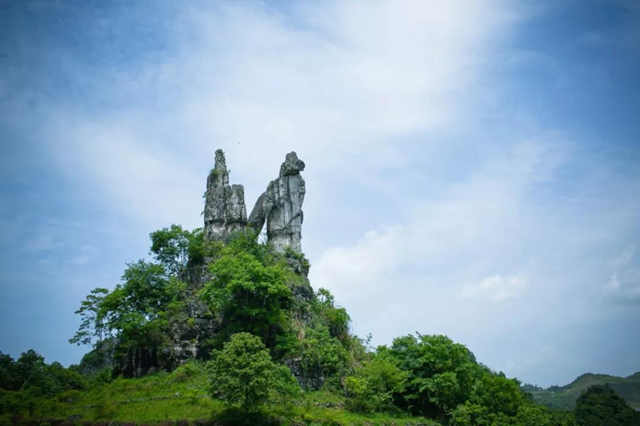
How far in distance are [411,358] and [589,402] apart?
143ft

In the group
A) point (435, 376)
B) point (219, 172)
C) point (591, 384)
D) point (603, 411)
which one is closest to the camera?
point (435, 376)

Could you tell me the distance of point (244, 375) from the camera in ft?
94.6

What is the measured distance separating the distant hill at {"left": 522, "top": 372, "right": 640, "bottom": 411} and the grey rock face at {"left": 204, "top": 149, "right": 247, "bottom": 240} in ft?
375

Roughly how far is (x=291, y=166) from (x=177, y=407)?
29.7 meters

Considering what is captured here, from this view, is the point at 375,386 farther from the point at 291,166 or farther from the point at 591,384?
the point at 591,384

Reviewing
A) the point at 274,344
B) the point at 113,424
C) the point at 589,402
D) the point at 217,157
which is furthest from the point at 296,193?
the point at 589,402

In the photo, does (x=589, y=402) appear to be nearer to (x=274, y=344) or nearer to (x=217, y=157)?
(x=274, y=344)

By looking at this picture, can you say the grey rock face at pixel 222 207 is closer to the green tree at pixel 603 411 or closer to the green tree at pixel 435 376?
the green tree at pixel 435 376

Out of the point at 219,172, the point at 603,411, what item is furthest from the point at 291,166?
the point at 603,411

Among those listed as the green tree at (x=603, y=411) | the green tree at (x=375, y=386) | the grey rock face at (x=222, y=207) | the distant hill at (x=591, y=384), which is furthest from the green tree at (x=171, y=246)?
the distant hill at (x=591, y=384)

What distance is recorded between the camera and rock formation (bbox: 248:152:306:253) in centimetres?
5322

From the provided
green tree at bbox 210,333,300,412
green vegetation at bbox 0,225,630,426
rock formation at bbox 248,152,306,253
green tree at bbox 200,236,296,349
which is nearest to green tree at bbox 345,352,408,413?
green vegetation at bbox 0,225,630,426

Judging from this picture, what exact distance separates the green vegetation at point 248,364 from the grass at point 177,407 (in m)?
0.10

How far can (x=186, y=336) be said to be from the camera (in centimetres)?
4103
